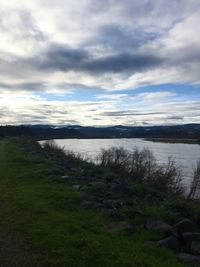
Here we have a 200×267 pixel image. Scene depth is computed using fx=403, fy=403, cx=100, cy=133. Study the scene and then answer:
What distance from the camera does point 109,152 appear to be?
A: 108 ft

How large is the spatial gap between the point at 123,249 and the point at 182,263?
3.88 ft

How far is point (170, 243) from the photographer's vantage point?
8.75 metres

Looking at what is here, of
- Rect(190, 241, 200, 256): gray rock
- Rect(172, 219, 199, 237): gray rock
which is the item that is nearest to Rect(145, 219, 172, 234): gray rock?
Answer: Rect(172, 219, 199, 237): gray rock

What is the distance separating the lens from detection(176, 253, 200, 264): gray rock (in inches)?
307

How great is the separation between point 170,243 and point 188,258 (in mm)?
850

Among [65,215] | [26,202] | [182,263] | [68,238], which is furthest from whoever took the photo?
[26,202]

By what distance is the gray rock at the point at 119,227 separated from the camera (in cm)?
955

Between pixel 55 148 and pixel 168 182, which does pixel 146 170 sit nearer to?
pixel 168 182

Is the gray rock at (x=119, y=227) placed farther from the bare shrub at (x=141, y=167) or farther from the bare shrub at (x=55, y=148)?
the bare shrub at (x=55, y=148)

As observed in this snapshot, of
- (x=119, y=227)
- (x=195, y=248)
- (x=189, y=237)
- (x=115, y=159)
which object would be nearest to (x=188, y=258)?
(x=195, y=248)

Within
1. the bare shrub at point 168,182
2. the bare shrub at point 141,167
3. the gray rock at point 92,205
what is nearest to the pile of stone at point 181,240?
the gray rock at point 92,205

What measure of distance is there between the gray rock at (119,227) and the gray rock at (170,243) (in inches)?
41.9

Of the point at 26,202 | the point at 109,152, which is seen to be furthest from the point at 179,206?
the point at 109,152

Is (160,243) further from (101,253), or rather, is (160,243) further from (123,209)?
(123,209)
